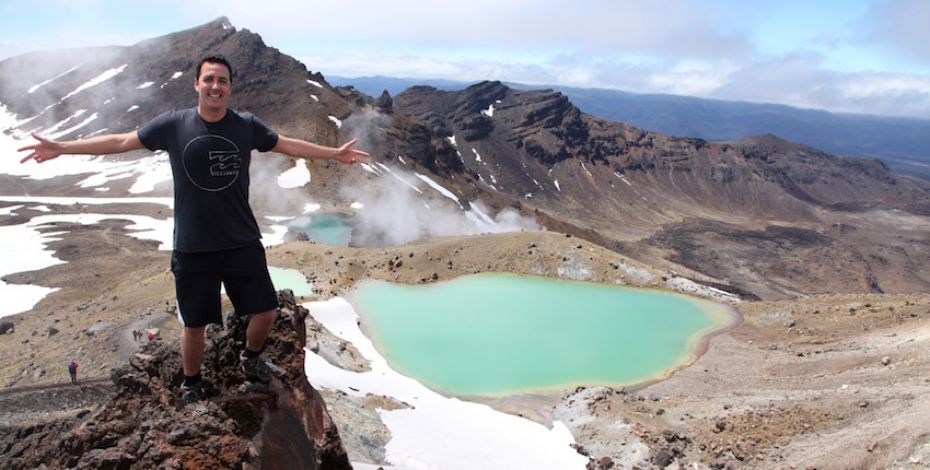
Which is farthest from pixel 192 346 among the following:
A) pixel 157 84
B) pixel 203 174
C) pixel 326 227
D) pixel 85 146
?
pixel 157 84

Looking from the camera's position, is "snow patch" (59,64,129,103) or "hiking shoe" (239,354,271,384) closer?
"hiking shoe" (239,354,271,384)

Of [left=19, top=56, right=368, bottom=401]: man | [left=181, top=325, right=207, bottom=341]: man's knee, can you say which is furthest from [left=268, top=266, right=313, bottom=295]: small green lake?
[left=19, top=56, right=368, bottom=401]: man

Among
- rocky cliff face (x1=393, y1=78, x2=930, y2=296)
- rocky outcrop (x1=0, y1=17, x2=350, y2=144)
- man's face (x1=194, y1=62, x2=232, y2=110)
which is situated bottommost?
rocky cliff face (x1=393, y1=78, x2=930, y2=296)

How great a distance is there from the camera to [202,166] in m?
6.57

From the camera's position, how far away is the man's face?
21.5 feet

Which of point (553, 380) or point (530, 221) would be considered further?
point (530, 221)

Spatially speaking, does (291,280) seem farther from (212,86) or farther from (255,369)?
(212,86)

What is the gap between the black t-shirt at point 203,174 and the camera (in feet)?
21.5

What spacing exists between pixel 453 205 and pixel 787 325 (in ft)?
190

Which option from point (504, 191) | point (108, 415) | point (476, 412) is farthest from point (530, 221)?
point (108, 415)

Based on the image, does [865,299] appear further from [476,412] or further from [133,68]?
[133,68]

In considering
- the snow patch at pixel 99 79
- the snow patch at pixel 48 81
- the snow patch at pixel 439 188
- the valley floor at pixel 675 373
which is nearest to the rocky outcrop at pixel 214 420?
the valley floor at pixel 675 373

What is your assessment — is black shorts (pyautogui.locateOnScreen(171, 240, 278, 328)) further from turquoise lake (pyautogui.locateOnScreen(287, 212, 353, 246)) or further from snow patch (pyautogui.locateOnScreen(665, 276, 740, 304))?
turquoise lake (pyautogui.locateOnScreen(287, 212, 353, 246))

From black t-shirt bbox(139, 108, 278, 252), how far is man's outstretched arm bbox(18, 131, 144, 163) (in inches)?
9.7
